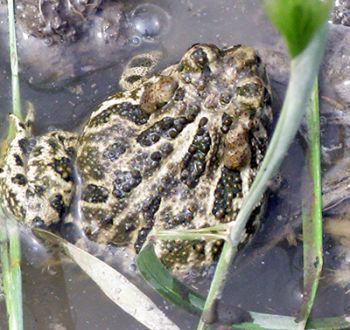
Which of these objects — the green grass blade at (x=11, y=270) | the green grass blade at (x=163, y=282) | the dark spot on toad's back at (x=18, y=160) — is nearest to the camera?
the green grass blade at (x=163, y=282)

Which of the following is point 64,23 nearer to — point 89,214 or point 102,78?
point 102,78

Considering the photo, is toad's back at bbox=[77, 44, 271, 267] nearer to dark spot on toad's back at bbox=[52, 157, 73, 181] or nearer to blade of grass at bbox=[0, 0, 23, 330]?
dark spot on toad's back at bbox=[52, 157, 73, 181]

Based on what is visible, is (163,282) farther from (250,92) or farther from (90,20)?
(90,20)

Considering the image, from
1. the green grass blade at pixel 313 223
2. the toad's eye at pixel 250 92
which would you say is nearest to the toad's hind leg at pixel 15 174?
the toad's eye at pixel 250 92

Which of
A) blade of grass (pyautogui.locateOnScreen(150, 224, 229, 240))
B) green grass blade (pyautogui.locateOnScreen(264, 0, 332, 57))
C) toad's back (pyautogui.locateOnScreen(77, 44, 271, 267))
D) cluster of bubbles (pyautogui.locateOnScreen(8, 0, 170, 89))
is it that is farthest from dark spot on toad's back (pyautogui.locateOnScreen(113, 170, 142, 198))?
green grass blade (pyautogui.locateOnScreen(264, 0, 332, 57))

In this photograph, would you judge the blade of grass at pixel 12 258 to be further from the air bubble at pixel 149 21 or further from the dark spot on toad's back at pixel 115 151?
the air bubble at pixel 149 21

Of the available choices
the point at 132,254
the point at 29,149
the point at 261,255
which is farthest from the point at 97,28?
the point at 261,255

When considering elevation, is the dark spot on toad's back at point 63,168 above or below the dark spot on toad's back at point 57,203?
above

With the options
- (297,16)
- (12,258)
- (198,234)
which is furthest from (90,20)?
(297,16)
